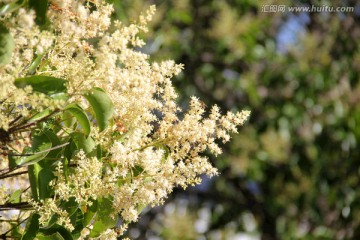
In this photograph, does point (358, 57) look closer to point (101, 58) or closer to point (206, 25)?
point (206, 25)

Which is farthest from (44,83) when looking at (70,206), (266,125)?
(266,125)

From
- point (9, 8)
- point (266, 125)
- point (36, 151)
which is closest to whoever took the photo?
point (9, 8)

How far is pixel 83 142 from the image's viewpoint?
2.47 ft

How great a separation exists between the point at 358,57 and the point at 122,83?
8.14ft

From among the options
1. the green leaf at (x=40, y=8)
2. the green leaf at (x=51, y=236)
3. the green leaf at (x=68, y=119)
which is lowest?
the green leaf at (x=51, y=236)

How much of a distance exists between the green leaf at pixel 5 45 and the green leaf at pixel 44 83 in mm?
48

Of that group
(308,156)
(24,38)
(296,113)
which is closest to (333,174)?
(308,156)

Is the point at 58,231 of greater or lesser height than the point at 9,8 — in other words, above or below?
below

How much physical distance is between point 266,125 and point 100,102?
2.13 meters

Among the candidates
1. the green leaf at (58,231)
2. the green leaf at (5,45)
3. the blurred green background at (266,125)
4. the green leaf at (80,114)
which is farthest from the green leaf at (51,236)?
the blurred green background at (266,125)

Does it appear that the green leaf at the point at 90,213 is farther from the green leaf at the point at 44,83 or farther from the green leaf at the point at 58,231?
the green leaf at the point at 44,83

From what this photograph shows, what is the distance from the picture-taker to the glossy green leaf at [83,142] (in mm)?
752

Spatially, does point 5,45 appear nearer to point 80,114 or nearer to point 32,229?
point 80,114

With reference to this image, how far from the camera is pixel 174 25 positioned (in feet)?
9.84
